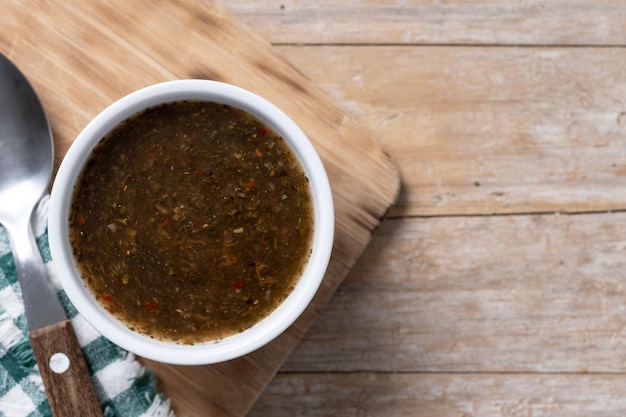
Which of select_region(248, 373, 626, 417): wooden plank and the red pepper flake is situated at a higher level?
the red pepper flake

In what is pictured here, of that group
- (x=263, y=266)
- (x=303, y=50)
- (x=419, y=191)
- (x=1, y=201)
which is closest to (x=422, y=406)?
(x=419, y=191)

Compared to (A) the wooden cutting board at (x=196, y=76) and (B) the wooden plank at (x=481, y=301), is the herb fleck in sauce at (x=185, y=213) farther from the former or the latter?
(B) the wooden plank at (x=481, y=301)

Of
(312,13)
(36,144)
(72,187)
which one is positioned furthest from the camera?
(312,13)

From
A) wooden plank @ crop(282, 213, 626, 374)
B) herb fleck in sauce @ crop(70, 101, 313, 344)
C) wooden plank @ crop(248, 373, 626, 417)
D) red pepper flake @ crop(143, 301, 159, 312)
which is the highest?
herb fleck in sauce @ crop(70, 101, 313, 344)

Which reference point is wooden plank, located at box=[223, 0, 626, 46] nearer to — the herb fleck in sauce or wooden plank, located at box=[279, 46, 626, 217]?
wooden plank, located at box=[279, 46, 626, 217]

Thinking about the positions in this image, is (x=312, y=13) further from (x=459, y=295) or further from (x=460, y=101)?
(x=459, y=295)

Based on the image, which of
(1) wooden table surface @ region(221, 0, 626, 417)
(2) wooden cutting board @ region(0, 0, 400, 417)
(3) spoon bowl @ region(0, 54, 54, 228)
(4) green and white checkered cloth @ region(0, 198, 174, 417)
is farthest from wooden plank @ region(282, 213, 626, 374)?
(3) spoon bowl @ region(0, 54, 54, 228)

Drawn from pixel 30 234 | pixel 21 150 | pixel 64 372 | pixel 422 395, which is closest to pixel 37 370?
pixel 64 372
